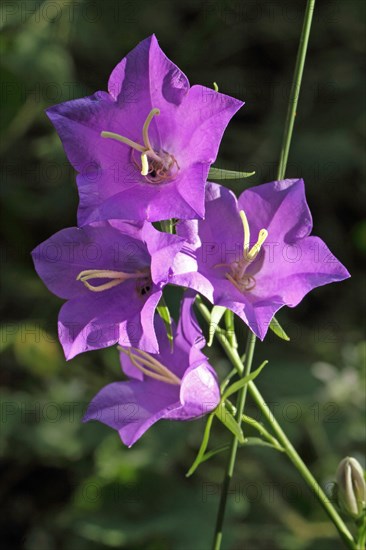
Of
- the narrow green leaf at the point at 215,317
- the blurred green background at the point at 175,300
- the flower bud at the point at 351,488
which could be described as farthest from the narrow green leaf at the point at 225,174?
the blurred green background at the point at 175,300

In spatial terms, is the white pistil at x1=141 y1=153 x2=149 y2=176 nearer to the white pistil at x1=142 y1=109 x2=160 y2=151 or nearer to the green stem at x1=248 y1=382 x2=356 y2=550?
the white pistil at x1=142 y1=109 x2=160 y2=151

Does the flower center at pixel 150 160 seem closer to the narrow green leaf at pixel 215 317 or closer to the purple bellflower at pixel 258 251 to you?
the purple bellflower at pixel 258 251

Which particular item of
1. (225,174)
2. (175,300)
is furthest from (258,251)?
(175,300)

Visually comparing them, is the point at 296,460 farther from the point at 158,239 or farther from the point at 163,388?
the point at 158,239

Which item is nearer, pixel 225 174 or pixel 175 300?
pixel 225 174

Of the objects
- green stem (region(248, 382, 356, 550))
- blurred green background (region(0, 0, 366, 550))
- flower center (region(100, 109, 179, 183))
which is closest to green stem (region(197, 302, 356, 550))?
green stem (region(248, 382, 356, 550))

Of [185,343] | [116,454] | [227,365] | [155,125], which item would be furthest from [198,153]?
[227,365]
